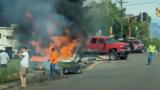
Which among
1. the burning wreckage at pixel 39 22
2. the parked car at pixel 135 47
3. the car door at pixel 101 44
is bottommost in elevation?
the parked car at pixel 135 47

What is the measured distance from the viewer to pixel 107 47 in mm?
44750

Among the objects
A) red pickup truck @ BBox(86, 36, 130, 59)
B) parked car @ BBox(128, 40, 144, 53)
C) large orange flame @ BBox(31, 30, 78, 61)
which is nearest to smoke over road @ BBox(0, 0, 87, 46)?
large orange flame @ BBox(31, 30, 78, 61)

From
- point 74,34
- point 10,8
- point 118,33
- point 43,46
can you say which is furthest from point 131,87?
point 118,33

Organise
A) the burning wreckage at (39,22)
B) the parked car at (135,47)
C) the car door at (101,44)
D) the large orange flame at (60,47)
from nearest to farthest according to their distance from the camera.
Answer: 1. the large orange flame at (60,47)
2. the burning wreckage at (39,22)
3. the car door at (101,44)
4. the parked car at (135,47)

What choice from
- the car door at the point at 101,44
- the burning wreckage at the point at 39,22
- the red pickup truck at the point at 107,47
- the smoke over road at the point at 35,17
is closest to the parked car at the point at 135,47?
the red pickup truck at the point at 107,47

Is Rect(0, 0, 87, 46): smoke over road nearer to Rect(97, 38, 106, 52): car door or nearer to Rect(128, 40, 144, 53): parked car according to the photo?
Rect(97, 38, 106, 52): car door

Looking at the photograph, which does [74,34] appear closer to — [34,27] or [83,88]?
[34,27]

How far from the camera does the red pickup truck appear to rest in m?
44.2

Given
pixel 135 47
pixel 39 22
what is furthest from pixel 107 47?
pixel 135 47

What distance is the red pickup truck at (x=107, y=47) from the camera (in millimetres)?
44250

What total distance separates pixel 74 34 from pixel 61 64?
1451 centimetres

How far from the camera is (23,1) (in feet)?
122

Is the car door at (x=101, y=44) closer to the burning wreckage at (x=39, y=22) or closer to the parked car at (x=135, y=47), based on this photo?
the burning wreckage at (x=39, y=22)

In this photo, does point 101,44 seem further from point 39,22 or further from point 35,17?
point 35,17
